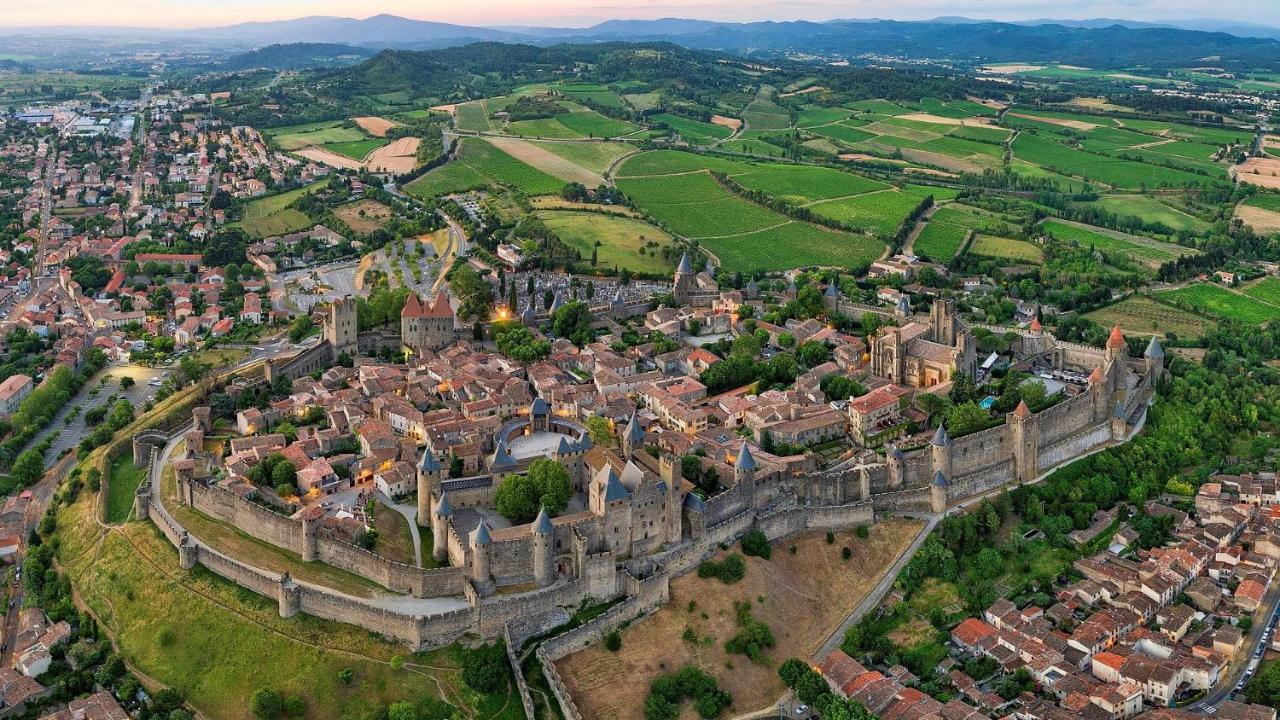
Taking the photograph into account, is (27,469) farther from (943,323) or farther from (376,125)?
(376,125)

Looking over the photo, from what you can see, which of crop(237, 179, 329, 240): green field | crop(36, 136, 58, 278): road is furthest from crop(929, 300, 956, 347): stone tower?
crop(36, 136, 58, 278): road

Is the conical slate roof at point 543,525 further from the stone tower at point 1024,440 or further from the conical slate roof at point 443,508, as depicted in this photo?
the stone tower at point 1024,440

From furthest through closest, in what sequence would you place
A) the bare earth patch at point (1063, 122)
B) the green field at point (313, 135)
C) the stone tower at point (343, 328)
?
the bare earth patch at point (1063, 122) < the green field at point (313, 135) < the stone tower at point (343, 328)

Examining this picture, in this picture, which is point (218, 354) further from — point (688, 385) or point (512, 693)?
→ point (512, 693)

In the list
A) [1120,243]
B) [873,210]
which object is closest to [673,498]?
[873,210]

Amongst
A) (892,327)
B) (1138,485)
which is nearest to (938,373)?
(892,327)

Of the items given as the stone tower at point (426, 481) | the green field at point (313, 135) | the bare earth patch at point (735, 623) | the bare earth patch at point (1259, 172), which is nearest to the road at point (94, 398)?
the stone tower at point (426, 481)

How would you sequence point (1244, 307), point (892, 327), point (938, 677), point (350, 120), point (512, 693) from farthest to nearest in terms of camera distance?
point (350, 120) < point (1244, 307) < point (892, 327) < point (938, 677) < point (512, 693)
